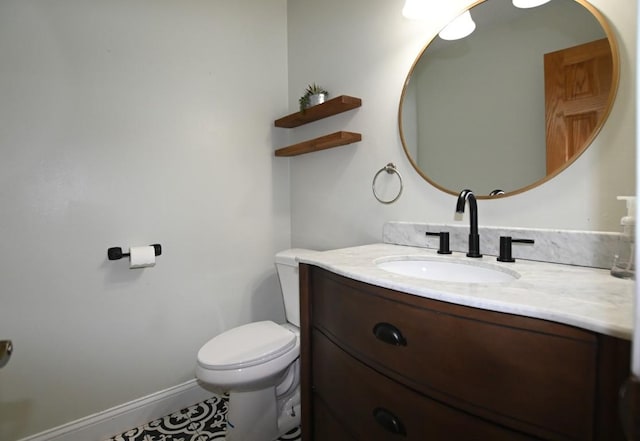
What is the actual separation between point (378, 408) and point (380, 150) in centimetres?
113

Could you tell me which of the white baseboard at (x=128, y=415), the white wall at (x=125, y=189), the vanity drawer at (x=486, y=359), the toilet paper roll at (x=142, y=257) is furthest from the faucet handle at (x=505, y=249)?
the white baseboard at (x=128, y=415)

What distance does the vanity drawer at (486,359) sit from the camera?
1.74 feet

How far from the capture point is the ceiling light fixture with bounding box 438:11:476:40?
1.22 meters

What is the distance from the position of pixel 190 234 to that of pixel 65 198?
22.5 inches

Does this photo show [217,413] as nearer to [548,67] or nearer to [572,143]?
[572,143]

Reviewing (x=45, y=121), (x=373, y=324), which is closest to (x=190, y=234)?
(x=45, y=121)

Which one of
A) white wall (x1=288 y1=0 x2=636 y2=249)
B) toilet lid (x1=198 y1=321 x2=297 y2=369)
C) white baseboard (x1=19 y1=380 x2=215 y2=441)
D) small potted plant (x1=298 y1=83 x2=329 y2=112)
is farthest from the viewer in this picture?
small potted plant (x1=298 y1=83 x2=329 y2=112)

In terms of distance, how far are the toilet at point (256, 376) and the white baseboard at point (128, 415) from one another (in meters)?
0.48

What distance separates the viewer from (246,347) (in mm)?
1413

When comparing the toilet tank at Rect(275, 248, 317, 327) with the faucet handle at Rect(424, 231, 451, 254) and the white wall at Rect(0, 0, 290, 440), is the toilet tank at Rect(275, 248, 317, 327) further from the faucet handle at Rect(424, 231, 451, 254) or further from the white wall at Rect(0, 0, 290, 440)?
the faucet handle at Rect(424, 231, 451, 254)

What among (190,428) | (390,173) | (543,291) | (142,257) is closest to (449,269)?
(543,291)

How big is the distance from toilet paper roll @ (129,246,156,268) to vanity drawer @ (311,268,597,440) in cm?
116

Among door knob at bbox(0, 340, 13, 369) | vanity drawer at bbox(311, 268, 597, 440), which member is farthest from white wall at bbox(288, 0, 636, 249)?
door knob at bbox(0, 340, 13, 369)

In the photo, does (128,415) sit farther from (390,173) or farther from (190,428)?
(390,173)
